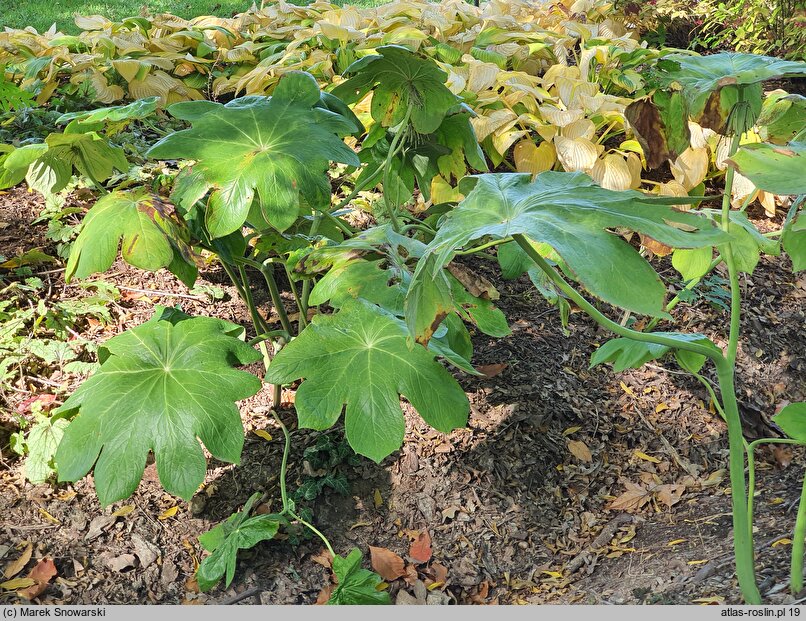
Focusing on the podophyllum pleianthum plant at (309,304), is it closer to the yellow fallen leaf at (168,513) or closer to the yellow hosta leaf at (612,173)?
the yellow fallen leaf at (168,513)

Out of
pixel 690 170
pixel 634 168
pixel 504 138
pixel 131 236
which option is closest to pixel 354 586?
pixel 131 236

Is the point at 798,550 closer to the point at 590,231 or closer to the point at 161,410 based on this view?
the point at 590,231

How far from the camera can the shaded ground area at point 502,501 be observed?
64.5 inches

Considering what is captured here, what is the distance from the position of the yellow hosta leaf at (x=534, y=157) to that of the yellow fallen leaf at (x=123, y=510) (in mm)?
2085

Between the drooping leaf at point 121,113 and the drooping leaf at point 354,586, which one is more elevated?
the drooping leaf at point 121,113

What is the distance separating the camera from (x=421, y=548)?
1.78m

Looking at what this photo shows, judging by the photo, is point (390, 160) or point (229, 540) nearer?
point (229, 540)

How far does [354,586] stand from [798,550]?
869 millimetres

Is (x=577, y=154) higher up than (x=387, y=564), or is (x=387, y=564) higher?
(x=577, y=154)

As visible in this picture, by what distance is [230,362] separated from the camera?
5.28ft

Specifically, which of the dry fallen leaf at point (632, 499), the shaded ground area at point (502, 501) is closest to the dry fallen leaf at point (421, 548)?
the shaded ground area at point (502, 501)

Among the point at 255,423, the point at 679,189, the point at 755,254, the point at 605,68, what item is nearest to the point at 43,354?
the point at 255,423

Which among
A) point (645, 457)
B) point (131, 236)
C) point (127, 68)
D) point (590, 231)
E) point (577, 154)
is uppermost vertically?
point (590, 231)

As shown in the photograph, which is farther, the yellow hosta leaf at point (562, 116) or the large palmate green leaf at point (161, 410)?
the yellow hosta leaf at point (562, 116)
